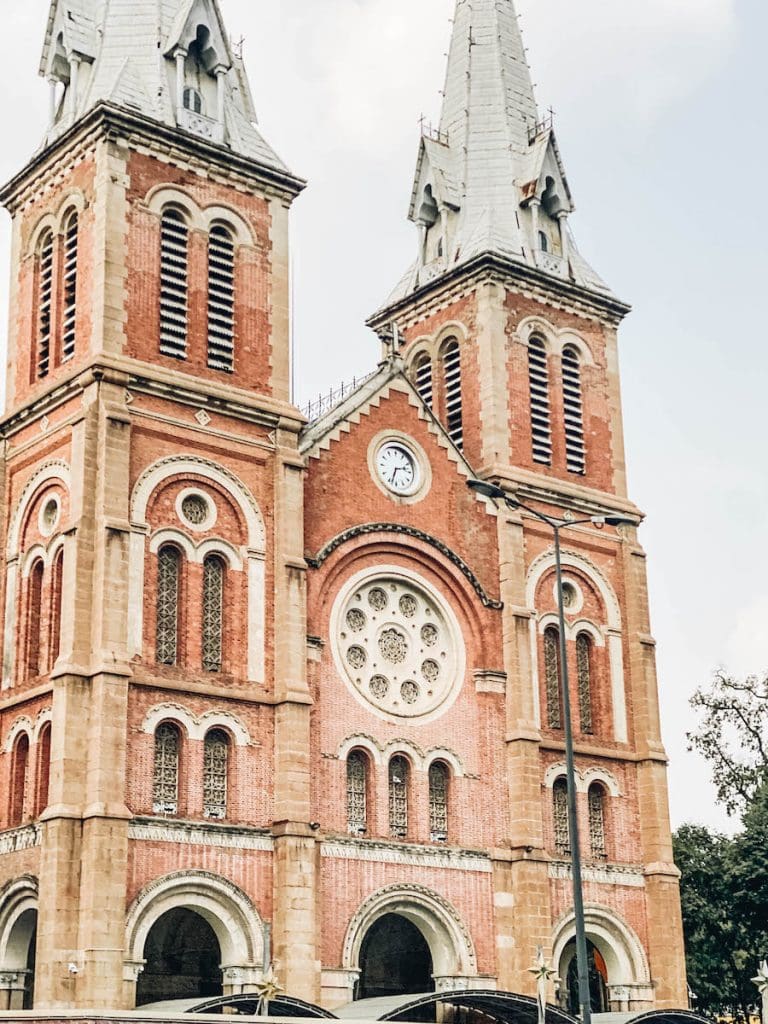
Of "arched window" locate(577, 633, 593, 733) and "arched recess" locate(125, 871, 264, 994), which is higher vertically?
"arched window" locate(577, 633, 593, 733)

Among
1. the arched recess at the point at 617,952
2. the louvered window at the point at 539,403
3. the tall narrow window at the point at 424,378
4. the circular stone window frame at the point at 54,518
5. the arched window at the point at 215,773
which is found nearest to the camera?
the arched window at the point at 215,773

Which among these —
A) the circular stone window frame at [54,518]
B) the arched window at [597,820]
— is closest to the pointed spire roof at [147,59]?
the circular stone window frame at [54,518]

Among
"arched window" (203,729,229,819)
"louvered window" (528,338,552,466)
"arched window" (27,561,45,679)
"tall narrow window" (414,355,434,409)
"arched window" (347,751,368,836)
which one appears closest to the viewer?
"arched window" (203,729,229,819)

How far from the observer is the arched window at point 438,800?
46062 mm

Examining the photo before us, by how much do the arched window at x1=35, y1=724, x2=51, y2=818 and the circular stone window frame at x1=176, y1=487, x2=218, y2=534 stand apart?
6665mm

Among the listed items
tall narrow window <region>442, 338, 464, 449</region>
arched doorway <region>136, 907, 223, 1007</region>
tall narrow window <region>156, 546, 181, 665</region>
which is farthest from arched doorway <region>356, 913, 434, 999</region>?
tall narrow window <region>442, 338, 464, 449</region>

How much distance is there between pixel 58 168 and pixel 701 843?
37.6 meters

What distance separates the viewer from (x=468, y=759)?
4728 cm

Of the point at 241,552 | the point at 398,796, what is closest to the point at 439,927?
the point at 398,796

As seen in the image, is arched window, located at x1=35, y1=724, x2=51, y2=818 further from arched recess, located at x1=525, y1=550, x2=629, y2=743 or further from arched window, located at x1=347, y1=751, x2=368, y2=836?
arched recess, located at x1=525, y1=550, x2=629, y2=743

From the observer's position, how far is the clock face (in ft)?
159

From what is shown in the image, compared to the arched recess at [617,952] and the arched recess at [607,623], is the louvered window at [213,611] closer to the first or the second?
the arched recess at [607,623]

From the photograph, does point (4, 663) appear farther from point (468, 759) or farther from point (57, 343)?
point (468, 759)

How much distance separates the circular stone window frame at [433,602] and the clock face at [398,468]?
2601mm
